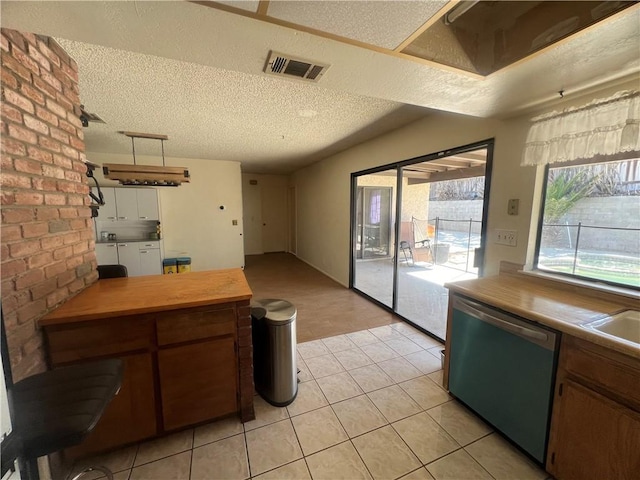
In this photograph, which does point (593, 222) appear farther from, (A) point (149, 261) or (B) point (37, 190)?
(A) point (149, 261)

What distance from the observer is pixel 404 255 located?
17.8ft

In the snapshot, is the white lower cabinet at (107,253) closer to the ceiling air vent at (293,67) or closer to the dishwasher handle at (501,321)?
the ceiling air vent at (293,67)

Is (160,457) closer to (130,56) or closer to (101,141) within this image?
(130,56)

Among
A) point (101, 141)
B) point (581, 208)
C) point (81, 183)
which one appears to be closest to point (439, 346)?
point (581, 208)

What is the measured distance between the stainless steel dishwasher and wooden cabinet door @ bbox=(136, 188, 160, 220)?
497 centimetres

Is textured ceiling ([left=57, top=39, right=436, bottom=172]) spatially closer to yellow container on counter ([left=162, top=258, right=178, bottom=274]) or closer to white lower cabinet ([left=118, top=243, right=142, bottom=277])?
white lower cabinet ([left=118, top=243, right=142, bottom=277])

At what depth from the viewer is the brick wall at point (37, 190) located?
1.14 m

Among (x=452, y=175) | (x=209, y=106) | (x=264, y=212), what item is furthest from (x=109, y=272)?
(x=264, y=212)

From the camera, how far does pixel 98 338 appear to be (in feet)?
4.50

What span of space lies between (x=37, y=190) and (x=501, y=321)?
2655 millimetres

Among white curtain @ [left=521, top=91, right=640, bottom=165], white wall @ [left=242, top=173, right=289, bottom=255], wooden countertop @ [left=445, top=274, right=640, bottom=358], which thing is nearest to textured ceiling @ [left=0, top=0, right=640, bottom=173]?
white curtain @ [left=521, top=91, right=640, bottom=165]

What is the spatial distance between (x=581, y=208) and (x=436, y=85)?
135 centimetres

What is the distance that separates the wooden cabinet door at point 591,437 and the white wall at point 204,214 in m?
5.50

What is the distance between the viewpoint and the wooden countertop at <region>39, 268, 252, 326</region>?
53.3 inches
